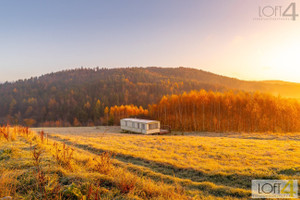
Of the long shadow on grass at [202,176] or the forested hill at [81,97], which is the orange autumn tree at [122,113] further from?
the long shadow on grass at [202,176]

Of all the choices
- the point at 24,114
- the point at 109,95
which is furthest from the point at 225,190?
the point at 24,114

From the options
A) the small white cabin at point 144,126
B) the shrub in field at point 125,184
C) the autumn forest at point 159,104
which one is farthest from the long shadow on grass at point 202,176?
the small white cabin at point 144,126

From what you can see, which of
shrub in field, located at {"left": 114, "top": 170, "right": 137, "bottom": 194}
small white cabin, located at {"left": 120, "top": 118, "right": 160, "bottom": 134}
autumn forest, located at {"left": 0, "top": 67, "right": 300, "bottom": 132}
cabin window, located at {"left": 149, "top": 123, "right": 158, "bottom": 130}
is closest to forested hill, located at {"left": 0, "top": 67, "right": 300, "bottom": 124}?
autumn forest, located at {"left": 0, "top": 67, "right": 300, "bottom": 132}

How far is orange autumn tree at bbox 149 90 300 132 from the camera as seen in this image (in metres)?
31.4

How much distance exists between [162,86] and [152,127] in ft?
204

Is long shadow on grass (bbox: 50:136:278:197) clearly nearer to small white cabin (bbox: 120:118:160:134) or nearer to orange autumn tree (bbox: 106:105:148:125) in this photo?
small white cabin (bbox: 120:118:160:134)

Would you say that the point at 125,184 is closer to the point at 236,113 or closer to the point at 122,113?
the point at 236,113

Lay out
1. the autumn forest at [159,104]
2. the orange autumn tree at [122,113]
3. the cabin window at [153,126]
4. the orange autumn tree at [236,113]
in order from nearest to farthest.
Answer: the cabin window at [153,126]
the orange autumn tree at [236,113]
the autumn forest at [159,104]
the orange autumn tree at [122,113]

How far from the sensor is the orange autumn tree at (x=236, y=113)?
31.4 meters

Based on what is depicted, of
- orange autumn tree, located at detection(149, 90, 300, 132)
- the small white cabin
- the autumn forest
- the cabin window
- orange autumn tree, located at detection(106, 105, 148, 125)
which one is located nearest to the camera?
the small white cabin

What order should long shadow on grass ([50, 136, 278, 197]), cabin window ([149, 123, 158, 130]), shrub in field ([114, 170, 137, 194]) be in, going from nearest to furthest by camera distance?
shrub in field ([114, 170, 137, 194]) < long shadow on grass ([50, 136, 278, 197]) < cabin window ([149, 123, 158, 130])

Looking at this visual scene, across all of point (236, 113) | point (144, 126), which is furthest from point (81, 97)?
point (236, 113)

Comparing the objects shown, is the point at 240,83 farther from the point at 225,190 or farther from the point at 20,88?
the point at 20,88

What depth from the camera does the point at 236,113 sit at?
3403 centimetres
